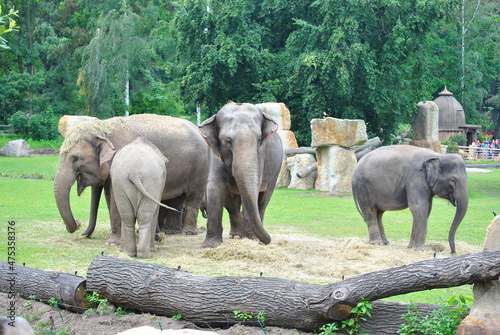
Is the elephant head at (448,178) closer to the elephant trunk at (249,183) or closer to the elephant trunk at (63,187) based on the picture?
the elephant trunk at (249,183)

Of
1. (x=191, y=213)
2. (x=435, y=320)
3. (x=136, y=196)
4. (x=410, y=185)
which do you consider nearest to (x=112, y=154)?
(x=136, y=196)

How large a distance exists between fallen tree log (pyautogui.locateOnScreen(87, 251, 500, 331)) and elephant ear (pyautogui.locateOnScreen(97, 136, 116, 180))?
3500 millimetres

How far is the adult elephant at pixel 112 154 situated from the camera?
1094cm

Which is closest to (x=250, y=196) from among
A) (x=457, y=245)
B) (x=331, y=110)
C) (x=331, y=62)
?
(x=457, y=245)

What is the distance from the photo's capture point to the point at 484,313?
5691mm

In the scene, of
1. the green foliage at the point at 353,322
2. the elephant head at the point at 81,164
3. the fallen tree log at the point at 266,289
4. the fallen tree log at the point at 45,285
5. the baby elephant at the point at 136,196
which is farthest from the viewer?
the elephant head at the point at 81,164

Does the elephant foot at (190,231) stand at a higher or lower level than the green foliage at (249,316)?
lower

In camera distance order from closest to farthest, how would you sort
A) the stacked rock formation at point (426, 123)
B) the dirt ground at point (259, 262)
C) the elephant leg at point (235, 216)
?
the dirt ground at point (259, 262), the elephant leg at point (235, 216), the stacked rock formation at point (426, 123)

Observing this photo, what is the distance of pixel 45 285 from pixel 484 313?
14.5 ft

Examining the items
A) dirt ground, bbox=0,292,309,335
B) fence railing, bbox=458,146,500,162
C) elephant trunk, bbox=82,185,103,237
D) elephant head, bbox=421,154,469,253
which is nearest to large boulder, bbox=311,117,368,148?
elephant head, bbox=421,154,469,253

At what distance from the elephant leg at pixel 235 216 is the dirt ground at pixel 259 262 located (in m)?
0.59

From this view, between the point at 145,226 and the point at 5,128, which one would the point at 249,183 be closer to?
the point at 145,226

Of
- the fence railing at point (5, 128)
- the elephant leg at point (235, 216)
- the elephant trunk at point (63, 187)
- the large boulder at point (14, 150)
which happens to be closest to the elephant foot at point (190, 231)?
the elephant leg at point (235, 216)

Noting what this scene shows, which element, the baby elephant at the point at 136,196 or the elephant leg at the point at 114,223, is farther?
the elephant leg at the point at 114,223
